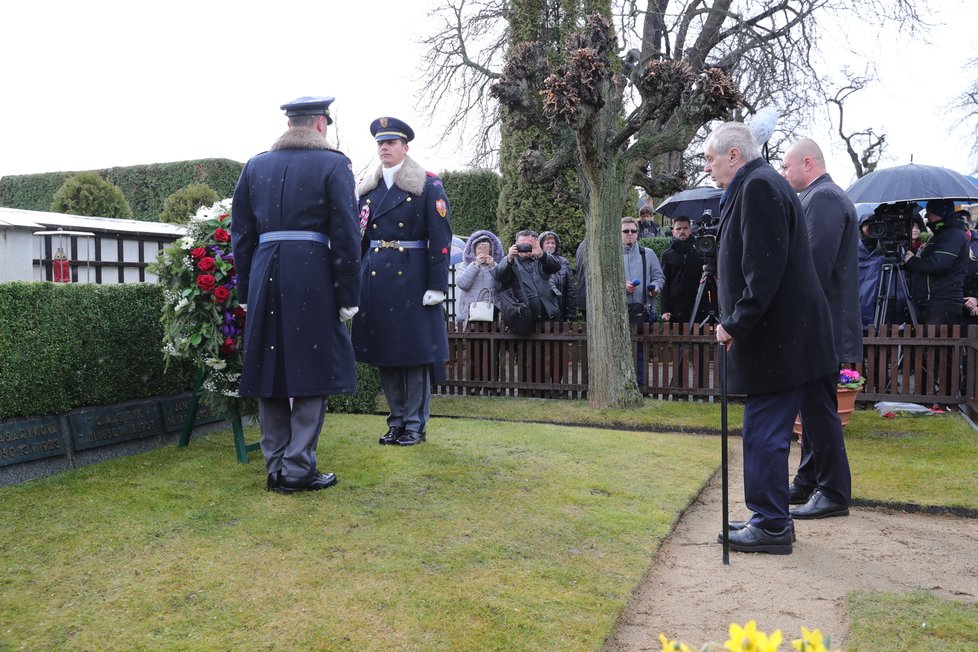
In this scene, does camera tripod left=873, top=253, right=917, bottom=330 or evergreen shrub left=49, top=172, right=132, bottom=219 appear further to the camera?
evergreen shrub left=49, top=172, right=132, bottom=219

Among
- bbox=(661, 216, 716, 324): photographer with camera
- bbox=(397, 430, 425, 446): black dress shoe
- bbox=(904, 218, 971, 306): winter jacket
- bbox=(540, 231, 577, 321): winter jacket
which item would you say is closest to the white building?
bbox=(397, 430, 425, 446): black dress shoe

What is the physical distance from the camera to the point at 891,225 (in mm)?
8594

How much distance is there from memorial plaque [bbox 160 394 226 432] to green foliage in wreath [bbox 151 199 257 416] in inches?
18.8

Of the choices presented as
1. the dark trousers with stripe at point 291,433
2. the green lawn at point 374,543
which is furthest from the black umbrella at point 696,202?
the dark trousers with stripe at point 291,433

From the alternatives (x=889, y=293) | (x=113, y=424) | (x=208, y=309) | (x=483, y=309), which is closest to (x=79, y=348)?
(x=113, y=424)

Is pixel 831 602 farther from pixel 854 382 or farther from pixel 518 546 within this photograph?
pixel 854 382

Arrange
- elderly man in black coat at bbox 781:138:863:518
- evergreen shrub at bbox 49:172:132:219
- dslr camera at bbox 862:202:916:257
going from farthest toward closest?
evergreen shrub at bbox 49:172:132:219 < dslr camera at bbox 862:202:916:257 < elderly man in black coat at bbox 781:138:863:518

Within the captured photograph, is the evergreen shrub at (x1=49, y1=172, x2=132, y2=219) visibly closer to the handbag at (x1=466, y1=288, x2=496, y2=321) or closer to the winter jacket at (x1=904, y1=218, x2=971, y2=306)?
the handbag at (x1=466, y1=288, x2=496, y2=321)

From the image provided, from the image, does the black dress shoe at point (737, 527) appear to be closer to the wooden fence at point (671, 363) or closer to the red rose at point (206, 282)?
the red rose at point (206, 282)

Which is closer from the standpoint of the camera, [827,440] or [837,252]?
[827,440]

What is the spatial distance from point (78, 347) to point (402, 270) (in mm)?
2129

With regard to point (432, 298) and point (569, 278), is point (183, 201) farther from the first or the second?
point (432, 298)

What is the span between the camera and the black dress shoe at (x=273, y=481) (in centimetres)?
460

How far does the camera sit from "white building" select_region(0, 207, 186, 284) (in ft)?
26.2
